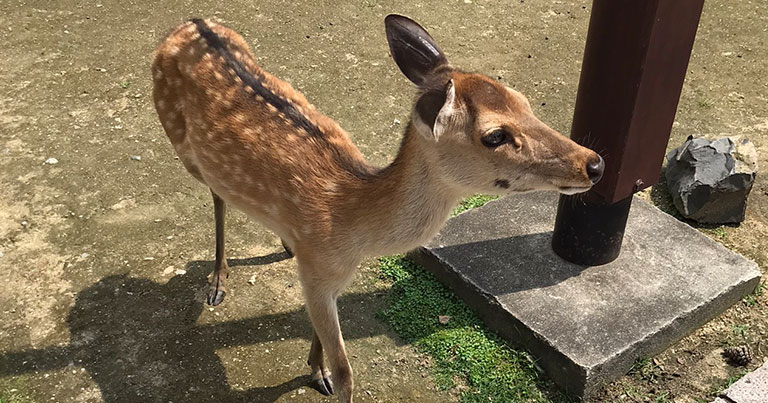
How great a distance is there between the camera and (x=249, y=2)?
23.0 ft

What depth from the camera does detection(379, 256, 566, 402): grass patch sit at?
146 inches

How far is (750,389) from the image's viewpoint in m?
3.49

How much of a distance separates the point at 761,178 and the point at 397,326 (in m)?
2.79

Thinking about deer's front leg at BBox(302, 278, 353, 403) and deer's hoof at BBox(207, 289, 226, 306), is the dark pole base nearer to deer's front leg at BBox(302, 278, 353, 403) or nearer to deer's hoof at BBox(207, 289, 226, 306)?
deer's front leg at BBox(302, 278, 353, 403)

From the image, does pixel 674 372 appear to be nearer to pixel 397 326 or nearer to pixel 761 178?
pixel 397 326

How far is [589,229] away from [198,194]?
96.3 inches

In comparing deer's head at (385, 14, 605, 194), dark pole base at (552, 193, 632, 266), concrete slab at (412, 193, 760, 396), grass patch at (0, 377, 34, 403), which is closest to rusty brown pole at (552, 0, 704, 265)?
dark pole base at (552, 193, 632, 266)

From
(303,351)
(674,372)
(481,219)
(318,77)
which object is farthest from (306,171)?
(318,77)

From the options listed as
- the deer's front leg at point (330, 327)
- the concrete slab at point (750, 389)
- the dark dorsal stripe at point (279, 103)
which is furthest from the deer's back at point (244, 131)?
the concrete slab at point (750, 389)

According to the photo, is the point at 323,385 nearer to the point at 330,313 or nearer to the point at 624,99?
the point at 330,313

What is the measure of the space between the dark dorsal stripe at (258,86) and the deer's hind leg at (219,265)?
779 mm

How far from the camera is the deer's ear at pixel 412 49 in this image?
2.91 m

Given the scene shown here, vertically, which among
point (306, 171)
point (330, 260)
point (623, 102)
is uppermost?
point (623, 102)

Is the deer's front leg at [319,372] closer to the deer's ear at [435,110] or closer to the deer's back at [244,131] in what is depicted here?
the deer's back at [244,131]
